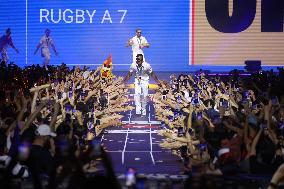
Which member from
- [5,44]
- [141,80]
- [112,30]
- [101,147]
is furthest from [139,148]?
[5,44]

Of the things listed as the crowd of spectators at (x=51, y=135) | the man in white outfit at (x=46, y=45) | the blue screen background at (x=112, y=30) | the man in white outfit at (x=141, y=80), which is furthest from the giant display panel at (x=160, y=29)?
the man in white outfit at (x=141, y=80)

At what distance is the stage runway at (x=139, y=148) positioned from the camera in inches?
312

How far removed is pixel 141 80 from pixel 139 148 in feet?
12.9

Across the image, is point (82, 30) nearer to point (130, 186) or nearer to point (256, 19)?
point (256, 19)

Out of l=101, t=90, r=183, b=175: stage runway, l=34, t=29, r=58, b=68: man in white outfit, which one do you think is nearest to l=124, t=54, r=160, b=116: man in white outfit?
l=101, t=90, r=183, b=175: stage runway

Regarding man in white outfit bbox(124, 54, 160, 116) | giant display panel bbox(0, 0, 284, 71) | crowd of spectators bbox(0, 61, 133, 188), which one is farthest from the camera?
giant display panel bbox(0, 0, 284, 71)

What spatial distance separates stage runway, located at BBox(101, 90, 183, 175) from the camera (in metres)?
7.91

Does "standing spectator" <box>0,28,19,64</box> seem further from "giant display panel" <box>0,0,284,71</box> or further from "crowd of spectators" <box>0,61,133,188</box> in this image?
"crowd of spectators" <box>0,61,133,188</box>

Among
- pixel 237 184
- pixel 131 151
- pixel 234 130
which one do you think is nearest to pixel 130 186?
pixel 237 184

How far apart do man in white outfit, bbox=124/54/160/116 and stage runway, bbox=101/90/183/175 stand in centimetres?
30

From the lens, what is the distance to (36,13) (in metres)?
20.6

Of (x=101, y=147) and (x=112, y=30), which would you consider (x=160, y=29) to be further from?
(x=101, y=147)

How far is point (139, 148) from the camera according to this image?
32.4 ft

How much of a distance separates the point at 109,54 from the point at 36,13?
9.66 ft
